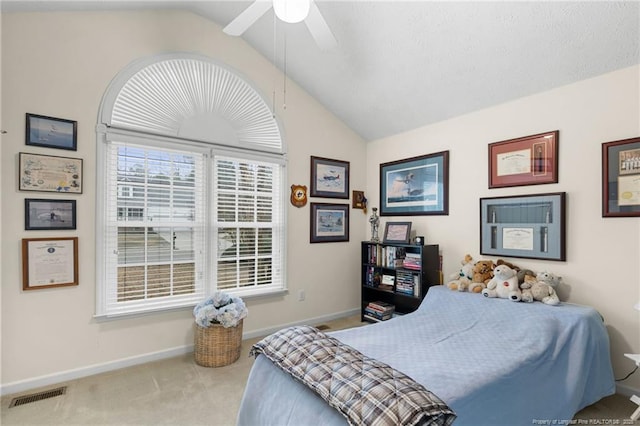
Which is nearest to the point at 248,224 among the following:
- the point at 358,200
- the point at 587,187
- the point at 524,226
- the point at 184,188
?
the point at 184,188

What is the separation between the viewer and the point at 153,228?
2883mm

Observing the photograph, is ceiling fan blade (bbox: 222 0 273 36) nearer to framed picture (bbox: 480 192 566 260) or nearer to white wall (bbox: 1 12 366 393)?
white wall (bbox: 1 12 366 393)

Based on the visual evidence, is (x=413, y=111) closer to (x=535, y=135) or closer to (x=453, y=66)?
(x=453, y=66)

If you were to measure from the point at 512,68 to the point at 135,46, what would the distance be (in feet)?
10.5

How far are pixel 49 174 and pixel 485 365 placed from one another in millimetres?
3240

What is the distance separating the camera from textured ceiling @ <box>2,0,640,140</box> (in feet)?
7.08

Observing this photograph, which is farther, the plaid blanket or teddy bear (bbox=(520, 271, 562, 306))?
teddy bear (bbox=(520, 271, 562, 306))

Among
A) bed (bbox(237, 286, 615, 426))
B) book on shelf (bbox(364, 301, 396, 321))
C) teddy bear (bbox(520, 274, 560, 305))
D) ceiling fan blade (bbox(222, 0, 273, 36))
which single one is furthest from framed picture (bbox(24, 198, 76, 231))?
teddy bear (bbox(520, 274, 560, 305))

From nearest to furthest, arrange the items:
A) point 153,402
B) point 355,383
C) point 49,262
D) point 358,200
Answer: point 355,383 < point 153,402 < point 49,262 < point 358,200

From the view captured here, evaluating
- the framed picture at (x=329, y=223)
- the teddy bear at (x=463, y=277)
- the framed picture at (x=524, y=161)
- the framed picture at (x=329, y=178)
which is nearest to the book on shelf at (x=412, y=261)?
the teddy bear at (x=463, y=277)

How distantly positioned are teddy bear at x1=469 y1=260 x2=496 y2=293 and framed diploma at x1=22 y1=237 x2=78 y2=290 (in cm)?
332

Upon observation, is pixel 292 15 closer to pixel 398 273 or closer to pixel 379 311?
pixel 398 273

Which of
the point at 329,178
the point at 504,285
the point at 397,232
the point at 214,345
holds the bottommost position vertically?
the point at 214,345

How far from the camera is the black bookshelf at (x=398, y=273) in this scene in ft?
10.9
